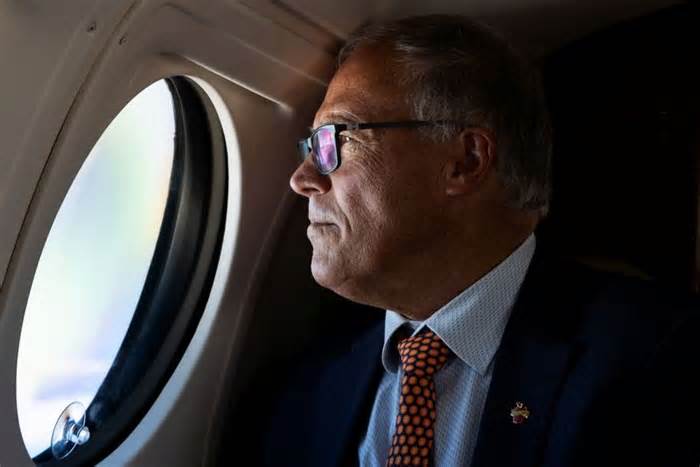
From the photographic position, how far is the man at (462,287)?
4.77 feet

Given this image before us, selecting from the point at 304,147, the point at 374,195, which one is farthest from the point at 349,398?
the point at 304,147

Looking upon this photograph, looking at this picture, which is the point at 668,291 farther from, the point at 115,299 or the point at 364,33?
the point at 115,299

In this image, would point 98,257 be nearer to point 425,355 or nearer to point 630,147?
point 425,355

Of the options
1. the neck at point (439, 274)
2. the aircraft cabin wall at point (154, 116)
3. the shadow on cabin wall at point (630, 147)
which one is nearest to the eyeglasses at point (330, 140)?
the aircraft cabin wall at point (154, 116)

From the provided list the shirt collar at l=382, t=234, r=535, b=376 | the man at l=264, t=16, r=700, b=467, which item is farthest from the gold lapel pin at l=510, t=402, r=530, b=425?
the shirt collar at l=382, t=234, r=535, b=376

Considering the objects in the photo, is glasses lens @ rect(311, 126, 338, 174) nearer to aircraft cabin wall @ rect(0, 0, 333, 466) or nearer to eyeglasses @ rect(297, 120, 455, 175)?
eyeglasses @ rect(297, 120, 455, 175)

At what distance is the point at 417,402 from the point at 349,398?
0.83ft

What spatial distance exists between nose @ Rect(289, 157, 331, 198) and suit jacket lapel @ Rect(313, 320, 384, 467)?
0.43 meters

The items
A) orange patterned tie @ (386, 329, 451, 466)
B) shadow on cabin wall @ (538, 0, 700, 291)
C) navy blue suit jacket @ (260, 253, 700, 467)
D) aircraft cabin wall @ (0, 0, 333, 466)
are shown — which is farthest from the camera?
shadow on cabin wall @ (538, 0, 700, 291)

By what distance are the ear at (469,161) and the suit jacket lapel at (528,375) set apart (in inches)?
10.7

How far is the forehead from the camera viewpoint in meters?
1.66

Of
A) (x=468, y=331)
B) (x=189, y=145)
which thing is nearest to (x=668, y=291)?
(x=468, y=331)

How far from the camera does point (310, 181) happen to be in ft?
5.54

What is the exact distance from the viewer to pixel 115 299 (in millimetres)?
1804
